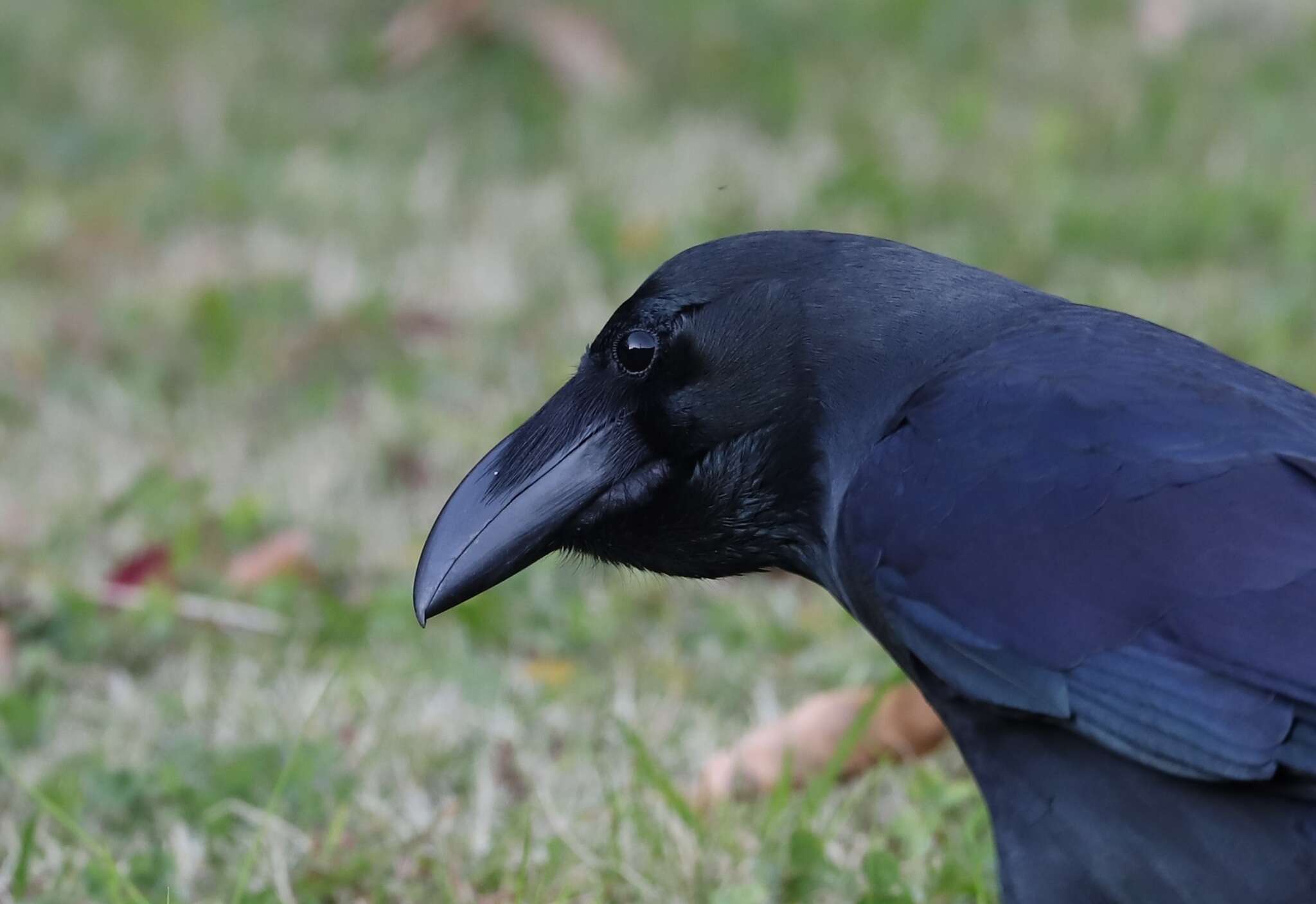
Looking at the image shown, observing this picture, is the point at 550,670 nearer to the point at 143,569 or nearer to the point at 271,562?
the point at 271,562

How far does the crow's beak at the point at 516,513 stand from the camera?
2373 millimetres

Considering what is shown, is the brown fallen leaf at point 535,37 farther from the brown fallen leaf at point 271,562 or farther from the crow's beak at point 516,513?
the crow's beak at point 516,513

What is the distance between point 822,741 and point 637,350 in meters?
0.90

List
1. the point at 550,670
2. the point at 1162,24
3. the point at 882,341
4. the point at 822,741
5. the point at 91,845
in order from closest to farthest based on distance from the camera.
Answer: the point at 882,341
the point at 91,845
the point at 822,741
the point at 550,670
the point at 1162,24

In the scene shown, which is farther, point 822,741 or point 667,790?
point 822,741

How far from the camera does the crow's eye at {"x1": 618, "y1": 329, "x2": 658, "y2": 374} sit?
240 centimetres

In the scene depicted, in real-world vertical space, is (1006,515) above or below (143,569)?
above

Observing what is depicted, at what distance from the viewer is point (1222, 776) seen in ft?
6.11

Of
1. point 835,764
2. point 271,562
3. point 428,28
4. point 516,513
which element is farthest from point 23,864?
point 428,28

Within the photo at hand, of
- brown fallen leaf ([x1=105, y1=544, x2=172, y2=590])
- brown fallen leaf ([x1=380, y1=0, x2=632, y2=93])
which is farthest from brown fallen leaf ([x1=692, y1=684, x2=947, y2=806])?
brown fallen leaf ([x1=380, y1=0, x2=632, y2=93])

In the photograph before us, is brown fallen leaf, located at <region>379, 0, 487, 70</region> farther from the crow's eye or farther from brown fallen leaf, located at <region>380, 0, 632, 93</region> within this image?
the crow's eye

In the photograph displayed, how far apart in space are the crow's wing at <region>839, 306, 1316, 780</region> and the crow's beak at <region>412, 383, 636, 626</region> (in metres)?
0.39

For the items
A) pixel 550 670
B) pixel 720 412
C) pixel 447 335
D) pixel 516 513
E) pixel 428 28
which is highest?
pixel 720 412

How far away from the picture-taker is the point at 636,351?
7.92 ft
